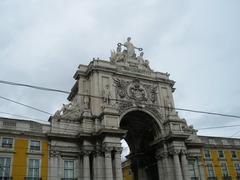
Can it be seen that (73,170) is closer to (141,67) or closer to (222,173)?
(141,67)

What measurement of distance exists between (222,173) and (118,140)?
54.5ft

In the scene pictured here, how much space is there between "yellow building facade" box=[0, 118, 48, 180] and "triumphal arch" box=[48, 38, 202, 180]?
1.04 metres

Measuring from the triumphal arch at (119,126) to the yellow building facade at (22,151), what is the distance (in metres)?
1.04

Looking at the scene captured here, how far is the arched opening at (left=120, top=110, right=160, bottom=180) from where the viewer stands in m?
38.8

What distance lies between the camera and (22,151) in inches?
1165

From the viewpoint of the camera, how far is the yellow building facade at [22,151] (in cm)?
2838

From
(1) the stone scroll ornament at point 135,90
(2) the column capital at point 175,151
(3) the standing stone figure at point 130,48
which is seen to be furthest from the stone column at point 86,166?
(3) the standing stone figure at point 130,48

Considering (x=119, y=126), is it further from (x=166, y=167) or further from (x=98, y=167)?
(x=166, y=167)

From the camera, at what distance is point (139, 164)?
40.7 m

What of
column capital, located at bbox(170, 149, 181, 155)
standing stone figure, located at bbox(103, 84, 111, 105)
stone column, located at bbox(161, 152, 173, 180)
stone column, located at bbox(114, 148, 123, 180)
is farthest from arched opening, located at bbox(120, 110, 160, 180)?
stone column, located at bbox(114, 148, 123, 180)

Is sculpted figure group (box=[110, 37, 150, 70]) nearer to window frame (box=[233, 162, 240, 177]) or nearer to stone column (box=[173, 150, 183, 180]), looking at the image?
stone column (box=[173, 150, 183, 180])

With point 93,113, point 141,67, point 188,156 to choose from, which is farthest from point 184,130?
point 93,113

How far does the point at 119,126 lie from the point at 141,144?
7.82 metres

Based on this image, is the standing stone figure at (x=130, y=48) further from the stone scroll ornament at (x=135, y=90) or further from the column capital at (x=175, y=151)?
the column capital at (x=175, y=151)
